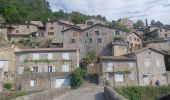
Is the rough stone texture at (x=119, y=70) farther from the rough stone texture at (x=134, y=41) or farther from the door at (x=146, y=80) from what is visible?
the rough stone texture at (x=134, y=41)

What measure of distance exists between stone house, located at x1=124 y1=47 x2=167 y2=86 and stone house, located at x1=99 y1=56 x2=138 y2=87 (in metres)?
1.23

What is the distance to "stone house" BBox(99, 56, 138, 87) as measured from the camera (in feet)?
174

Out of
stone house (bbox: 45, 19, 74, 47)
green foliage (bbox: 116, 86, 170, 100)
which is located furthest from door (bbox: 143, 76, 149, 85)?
stone house (bbox: 45, 19, 74, 47)

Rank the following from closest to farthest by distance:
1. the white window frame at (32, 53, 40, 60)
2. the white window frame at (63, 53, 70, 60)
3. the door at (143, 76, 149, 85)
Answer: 1. the door at (143, 76, 149, 85)
2. the white window frame at (63, 53, 70, 60)
3. the white window frame at (32, 53, 40, 60)

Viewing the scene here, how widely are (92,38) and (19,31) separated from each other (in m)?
24.6

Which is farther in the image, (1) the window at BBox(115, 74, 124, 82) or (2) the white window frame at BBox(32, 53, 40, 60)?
(2) the white window frame at BBox(32, 53, 40, 60)

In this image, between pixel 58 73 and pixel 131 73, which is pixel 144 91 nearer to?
pixel 131 73

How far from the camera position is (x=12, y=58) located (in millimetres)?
57375

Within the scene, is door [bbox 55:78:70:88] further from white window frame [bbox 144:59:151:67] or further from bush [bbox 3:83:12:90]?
white window frame [bbox 144:59:151:67]

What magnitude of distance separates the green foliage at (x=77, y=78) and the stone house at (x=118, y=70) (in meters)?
3.71

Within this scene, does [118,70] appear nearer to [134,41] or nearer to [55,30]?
[134,41]

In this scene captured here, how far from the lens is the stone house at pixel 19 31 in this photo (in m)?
79.9

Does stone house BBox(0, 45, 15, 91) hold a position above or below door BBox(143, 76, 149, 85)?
above

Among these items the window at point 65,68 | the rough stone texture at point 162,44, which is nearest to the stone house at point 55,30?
the window at point 65,68
